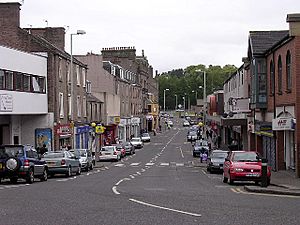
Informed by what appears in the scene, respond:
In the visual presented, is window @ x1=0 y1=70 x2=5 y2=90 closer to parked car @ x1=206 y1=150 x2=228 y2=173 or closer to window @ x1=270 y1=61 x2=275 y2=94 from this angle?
parked car @ x1=206 y1=150 x2=228 y2=173

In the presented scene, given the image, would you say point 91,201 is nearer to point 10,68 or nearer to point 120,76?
point 10,68

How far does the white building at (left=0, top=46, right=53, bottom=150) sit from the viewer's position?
37.5 m

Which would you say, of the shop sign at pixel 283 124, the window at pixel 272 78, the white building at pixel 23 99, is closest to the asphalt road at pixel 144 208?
the shop sign at pixel 283 124

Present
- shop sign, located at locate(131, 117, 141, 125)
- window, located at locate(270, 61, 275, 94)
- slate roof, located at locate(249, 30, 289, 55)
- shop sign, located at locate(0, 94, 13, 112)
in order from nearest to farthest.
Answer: window, located at locate(270, 61, 275, 94)
shop sign, located at locate(0, 94, 13, 112)
slate roof, located at locate(249, 30, 289, 55)
shop sign, located at locate(131, 117, 141, 125)

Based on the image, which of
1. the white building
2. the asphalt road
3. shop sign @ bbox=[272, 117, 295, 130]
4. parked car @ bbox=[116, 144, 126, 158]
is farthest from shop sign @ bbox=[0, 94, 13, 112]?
parked car @ bbox=[116, 144, 126, 158]

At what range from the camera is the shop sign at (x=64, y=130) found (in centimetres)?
4812

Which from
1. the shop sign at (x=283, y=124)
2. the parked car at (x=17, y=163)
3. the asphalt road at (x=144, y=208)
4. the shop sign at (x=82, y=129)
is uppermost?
the shop sign at (x=283, y=124)

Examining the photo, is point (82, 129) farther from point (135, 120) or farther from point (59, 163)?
point (135, 120)

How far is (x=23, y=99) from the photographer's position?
40.5m

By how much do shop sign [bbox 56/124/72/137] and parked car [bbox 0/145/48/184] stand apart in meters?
19.6

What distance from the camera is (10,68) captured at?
3828cm

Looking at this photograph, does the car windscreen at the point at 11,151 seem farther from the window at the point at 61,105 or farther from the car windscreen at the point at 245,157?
the window at the point at 61,105

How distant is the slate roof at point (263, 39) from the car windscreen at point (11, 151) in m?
17.7

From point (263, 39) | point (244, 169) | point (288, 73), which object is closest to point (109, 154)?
point (263, 39)
